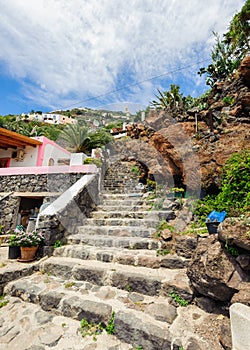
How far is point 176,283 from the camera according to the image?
203 centimetres

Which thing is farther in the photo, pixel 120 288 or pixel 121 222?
pixel 121 222

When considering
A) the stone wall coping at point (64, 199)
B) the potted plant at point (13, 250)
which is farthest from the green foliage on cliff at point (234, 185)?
the potted plant at point (13, 250)

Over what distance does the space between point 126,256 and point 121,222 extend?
4.16 ft

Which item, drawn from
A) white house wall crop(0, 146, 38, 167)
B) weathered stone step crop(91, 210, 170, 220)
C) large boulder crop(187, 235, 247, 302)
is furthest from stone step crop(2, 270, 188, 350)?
white house wall crop(0, 146, 38, 167)

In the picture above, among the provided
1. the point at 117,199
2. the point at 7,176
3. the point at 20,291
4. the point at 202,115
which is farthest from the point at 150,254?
the point at 7,176

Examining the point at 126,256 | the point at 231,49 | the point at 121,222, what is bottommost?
the point at 126,256

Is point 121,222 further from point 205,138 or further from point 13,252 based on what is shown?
point 205,138

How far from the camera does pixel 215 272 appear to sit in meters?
1.61

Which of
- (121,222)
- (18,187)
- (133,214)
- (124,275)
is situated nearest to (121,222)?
(121,222)

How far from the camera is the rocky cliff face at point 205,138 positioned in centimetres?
386

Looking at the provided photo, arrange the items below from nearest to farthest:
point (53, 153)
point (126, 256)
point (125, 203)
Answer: point (126, 256) → point (125, 203) → point (53, 153)

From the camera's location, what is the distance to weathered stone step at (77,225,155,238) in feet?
11.2

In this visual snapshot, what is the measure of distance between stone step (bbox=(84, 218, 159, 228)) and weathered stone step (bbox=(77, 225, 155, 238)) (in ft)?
0.45

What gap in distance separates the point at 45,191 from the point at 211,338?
6.56m
